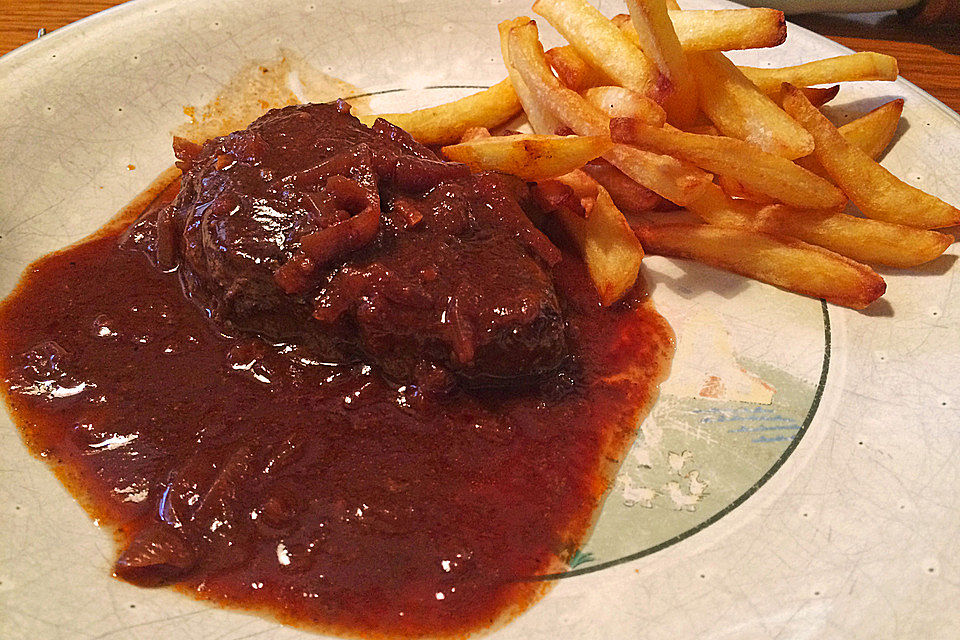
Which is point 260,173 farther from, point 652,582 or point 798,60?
point 798,60

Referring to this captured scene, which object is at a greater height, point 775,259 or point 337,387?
point 337,387

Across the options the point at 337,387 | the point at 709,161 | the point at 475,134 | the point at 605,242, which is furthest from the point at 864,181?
the point at 337,387

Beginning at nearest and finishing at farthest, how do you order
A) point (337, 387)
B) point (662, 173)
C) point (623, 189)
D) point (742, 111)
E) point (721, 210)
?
point (337, 387)
point (662, 173)
point (742, 111)
point (721, 210)
point (623, 189)

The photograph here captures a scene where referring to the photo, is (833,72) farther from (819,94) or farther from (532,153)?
(532,153)

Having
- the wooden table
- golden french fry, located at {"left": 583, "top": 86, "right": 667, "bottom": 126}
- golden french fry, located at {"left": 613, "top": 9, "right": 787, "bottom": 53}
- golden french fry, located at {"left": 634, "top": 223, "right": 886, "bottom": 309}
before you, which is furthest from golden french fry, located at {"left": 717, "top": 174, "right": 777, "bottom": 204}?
the wooden table

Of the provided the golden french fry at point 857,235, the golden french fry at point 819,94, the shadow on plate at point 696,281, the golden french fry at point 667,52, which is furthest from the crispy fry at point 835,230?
the golden french fry at point 819,94

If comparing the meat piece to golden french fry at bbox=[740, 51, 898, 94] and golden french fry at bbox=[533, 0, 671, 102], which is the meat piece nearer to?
golden french fry at bbox=[533, 0, 671, 102]

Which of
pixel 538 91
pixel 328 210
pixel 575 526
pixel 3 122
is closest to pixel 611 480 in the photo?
pixel 575 526
